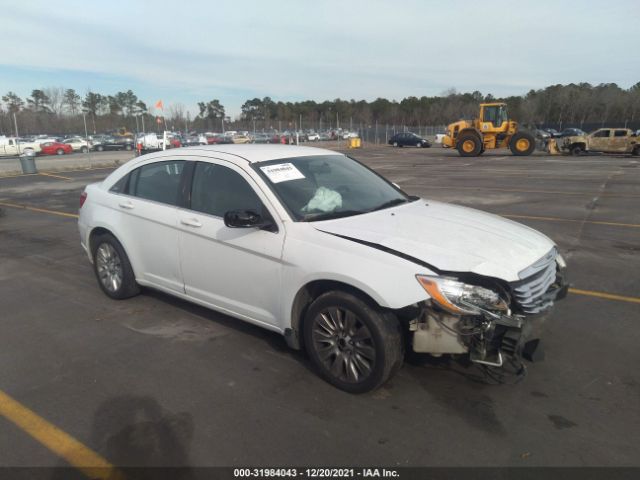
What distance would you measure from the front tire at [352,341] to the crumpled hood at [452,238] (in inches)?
18.0

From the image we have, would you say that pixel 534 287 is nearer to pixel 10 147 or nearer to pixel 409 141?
pixel 409 141

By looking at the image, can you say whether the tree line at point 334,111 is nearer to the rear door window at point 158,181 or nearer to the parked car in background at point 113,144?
the parked car in background at point 113,144

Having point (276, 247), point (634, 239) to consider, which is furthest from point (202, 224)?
point (634, 239)

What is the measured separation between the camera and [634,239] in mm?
7570

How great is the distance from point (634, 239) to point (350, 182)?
5.75m

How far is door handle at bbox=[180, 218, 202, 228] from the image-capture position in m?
4.04

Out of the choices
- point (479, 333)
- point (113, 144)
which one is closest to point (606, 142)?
point (479, 333)

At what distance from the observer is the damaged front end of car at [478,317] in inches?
114

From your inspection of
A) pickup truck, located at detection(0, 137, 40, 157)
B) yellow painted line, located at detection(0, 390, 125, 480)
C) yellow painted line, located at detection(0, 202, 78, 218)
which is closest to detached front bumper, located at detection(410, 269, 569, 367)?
yellow painted line, located at detection(0, 390, 125, 480)

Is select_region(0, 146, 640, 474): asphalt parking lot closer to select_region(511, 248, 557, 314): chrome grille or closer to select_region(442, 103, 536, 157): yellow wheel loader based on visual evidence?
select_region(511, 248, 557, 314): chrome grille

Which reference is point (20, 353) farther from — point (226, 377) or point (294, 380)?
point (294, 380)

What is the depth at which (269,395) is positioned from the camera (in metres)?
3.29

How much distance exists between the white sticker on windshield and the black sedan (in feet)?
146

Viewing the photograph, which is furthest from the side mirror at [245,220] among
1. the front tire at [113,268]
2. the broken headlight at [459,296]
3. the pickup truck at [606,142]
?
the pickup truck at [606,142]
